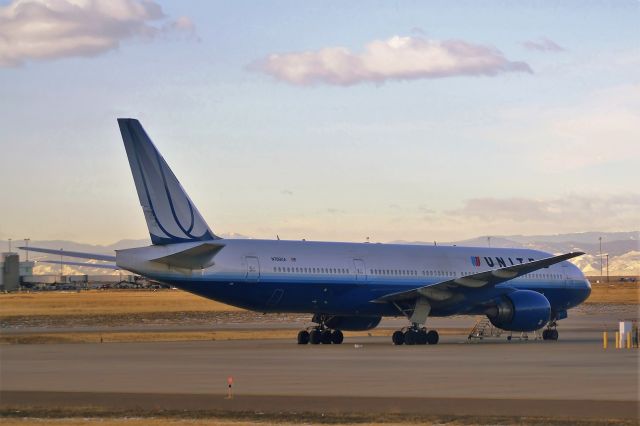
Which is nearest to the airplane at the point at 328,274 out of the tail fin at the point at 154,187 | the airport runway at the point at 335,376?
the tail fin at the point at 154,187

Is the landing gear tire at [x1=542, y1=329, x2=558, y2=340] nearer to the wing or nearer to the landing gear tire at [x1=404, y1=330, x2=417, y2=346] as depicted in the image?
the wing

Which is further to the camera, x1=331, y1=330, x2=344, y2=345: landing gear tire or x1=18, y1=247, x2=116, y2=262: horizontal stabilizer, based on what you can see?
x1=331, y1=330, x2=344, y2=345: landing gear tire

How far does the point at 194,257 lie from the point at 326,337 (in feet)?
26.6

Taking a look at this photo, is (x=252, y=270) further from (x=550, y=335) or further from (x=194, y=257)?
(x=550, y=335)

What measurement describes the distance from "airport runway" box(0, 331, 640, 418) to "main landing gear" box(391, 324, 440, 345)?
1.30 meters

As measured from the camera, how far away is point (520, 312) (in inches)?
1911

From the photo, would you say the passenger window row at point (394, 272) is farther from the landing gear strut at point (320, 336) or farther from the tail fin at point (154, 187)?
the tail fin at point (154, 187)

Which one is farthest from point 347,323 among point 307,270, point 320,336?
point 307,270

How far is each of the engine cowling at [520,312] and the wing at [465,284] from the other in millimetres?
1205

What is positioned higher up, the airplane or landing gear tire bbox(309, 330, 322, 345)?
the airplane

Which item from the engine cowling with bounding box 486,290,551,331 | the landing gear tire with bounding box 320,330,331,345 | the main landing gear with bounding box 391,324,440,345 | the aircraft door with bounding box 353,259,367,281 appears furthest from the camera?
the engine cowling with bounding box 486,290,551,331

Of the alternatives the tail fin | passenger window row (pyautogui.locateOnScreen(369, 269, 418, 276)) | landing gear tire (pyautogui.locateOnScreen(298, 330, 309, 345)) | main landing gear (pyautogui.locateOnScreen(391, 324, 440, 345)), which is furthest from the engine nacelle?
the tail fin

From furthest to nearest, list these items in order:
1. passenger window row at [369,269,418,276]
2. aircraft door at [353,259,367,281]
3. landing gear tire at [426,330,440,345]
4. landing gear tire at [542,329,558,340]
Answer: landing gear tire at [542,329,558,340], passenger window row at [369,269,418,276], aircraft door at [353,259,367,281], landing gear tire at [426,330,440,345]

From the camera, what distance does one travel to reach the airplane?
42.9 m
